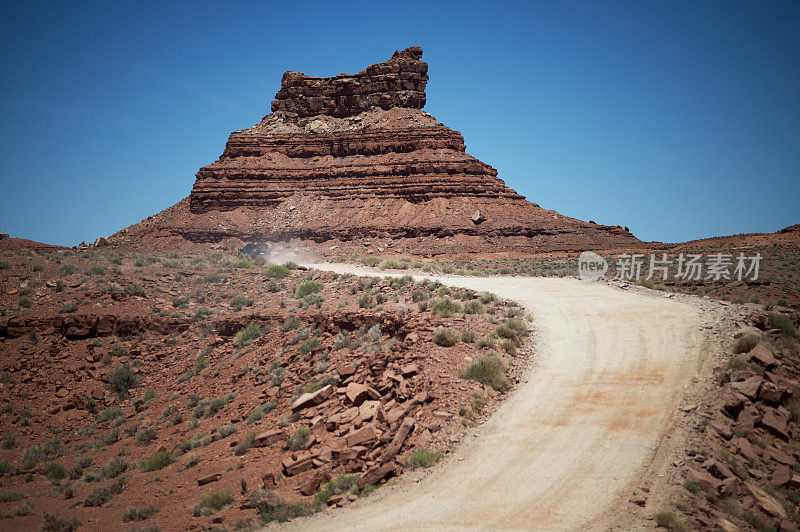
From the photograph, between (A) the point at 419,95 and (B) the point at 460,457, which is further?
(A) the point at 419,95

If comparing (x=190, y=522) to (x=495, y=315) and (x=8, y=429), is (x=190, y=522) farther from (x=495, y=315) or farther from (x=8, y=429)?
(x=8, y=429)

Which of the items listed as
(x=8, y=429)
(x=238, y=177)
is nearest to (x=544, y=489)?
(x=8, y=429)

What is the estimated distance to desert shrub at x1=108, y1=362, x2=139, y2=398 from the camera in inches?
635

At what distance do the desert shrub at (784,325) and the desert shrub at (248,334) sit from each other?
53.6 ft

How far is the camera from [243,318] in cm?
1878

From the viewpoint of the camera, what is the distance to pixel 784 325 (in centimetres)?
1194

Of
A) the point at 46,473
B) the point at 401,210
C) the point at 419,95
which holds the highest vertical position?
the point at 419,95

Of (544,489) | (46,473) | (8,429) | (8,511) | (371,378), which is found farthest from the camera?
(8,429)

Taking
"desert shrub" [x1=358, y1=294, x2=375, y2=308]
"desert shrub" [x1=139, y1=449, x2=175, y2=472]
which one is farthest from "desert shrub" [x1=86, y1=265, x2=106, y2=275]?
"desert shrub" [x1=139, y1=449, x2=175, y2=472]

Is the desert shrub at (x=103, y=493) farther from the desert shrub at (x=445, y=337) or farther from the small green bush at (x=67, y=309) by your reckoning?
the small green bush at (x=67, y=309)

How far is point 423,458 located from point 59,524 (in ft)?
22.9

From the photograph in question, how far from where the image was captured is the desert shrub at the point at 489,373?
10289mm

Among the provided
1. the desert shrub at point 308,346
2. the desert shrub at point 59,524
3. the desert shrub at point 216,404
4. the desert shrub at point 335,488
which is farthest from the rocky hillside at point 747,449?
the desert shrub at point 216,404

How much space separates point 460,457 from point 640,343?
260 inches
